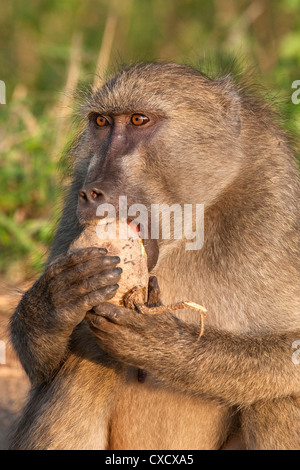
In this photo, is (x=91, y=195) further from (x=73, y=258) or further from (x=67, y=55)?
(x=67, y=55)

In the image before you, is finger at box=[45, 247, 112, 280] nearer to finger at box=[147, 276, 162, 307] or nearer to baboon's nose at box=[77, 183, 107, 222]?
baboon's nose at box=[77, 183, 107, 222]

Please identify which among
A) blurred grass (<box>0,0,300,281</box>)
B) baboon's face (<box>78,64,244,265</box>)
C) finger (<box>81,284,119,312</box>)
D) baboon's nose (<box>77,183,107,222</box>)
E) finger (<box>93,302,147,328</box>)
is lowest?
finger (<box>93,302,147,328</box>)

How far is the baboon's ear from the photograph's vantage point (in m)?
3.13

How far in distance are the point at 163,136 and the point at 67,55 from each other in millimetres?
4215

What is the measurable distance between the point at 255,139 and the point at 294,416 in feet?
3.45

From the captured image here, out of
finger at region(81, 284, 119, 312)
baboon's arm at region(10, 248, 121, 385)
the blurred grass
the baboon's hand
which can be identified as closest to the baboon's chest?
baboon's arm at region(10, 248, 121, 385)

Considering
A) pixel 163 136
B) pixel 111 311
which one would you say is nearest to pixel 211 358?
pixel 111 311

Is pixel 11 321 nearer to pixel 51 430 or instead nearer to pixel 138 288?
pixel 51 430

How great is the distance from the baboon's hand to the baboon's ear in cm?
89

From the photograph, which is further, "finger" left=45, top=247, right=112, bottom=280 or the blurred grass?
the blurred grass

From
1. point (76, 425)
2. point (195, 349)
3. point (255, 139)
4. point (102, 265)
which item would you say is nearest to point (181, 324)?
point (195, 349)

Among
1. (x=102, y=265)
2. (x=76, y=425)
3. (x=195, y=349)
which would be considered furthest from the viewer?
(x=76, y=425)

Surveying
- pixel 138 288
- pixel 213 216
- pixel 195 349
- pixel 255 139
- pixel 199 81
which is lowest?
pixel 195 349
